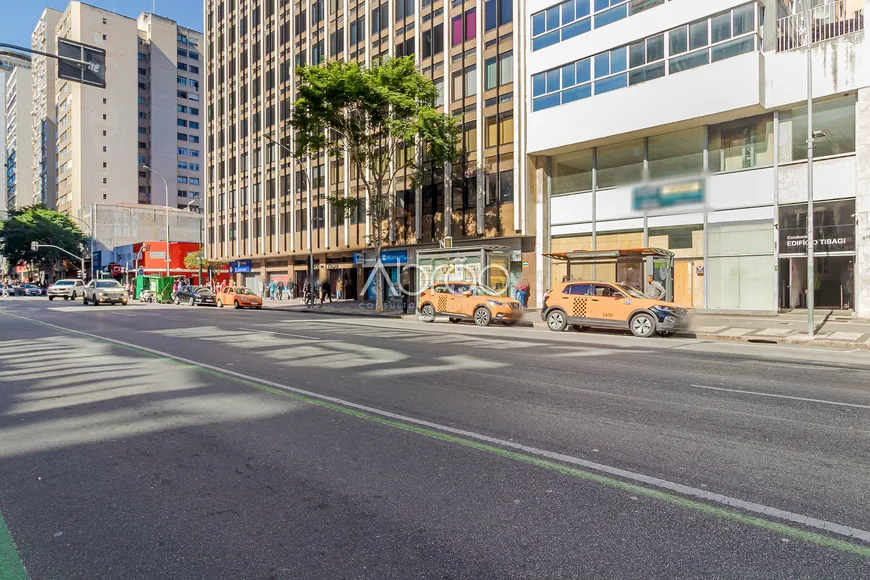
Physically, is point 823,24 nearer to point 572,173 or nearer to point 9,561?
point 572,173

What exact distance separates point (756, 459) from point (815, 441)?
101cm

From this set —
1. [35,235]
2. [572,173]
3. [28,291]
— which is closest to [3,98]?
[35,235]

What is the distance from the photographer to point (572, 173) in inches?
1043

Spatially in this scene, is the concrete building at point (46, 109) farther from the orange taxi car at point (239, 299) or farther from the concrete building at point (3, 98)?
the orange taxi car at point (239, 299)

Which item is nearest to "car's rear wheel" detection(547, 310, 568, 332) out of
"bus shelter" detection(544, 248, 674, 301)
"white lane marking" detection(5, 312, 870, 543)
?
"bus shelter" detection(544, 248, 674, 301)

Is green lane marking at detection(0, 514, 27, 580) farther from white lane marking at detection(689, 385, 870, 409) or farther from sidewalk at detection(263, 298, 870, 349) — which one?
sidewalk at detection(263, 298, 870, 349)

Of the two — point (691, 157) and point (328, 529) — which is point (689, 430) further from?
point (691, 157)

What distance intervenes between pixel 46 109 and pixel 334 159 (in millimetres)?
91454

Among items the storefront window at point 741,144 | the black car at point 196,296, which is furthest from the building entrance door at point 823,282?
the black car at point 196,296

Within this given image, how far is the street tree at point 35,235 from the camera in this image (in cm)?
6531

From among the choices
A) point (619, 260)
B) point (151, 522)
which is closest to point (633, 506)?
point (151, 522)

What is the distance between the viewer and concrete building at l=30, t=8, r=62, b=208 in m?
97.4

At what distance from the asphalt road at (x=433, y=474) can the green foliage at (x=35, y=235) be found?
71.8 m

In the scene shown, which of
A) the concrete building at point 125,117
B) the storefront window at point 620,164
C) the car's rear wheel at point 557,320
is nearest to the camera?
the car's rear wheel at point 557,320
